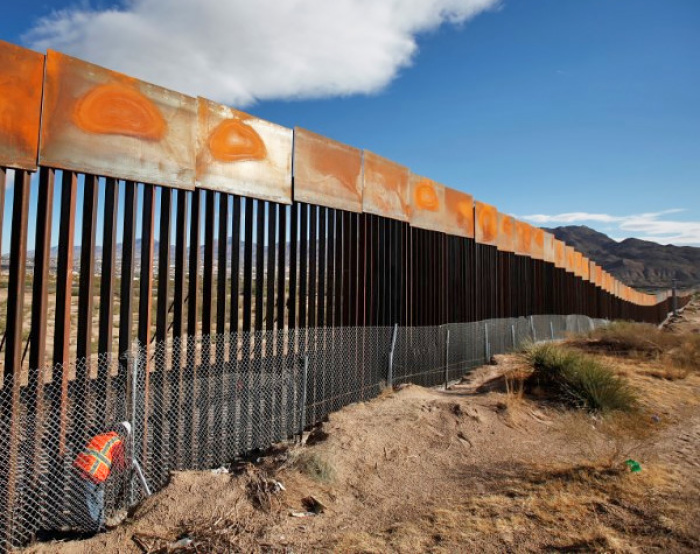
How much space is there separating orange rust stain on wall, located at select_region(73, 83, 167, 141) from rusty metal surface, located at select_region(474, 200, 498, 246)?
413 inches

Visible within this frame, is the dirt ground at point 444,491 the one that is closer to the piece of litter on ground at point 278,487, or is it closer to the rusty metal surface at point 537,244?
the piece of litter on ground at point 278,487

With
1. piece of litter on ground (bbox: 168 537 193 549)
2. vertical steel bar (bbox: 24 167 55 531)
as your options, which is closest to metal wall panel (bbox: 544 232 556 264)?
vertical steel bar (bbox: 24 167 55 531)

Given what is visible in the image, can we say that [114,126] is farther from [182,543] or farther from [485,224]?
[485,224]

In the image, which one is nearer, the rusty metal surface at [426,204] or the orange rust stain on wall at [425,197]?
the rusty metal surface at [426,204]

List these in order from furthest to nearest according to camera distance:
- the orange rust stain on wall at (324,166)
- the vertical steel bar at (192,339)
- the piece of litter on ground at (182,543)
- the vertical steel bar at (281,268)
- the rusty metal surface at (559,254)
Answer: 1. the rusty metal surface at (559,254)
2. the orange rust stain on wall at (324,166)
3. the vertical steel bar at (281,268)
4. the vertical steel bar at (192,339)
5. the piece of litter on ground at (182,543)

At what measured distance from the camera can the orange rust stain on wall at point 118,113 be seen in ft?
17.1

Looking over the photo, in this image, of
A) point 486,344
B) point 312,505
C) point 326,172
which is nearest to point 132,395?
point 312,505

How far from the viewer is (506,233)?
17.2 meters

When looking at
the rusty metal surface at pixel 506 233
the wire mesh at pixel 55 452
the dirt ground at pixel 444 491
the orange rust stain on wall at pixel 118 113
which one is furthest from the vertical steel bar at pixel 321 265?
the rusty metal surface at pixel 506 233

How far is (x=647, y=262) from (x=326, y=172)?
178m

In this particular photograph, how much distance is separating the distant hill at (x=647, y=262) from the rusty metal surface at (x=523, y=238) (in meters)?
134

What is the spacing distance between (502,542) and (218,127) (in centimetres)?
560

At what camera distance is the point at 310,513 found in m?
4.86

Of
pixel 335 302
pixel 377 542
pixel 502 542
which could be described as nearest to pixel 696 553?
pixel 502 542
